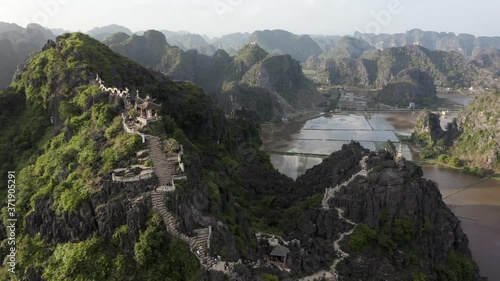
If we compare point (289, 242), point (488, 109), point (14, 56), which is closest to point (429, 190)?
point (289, 242)

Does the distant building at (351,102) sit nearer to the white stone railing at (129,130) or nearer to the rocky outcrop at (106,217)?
the white stone railing at (129,130)

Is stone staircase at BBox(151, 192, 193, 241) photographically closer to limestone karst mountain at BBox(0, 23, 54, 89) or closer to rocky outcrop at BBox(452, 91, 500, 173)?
rocky outcrop at BBox(452, 91, 500, 173)

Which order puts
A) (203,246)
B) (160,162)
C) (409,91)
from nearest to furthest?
(203,246)
(160,162)
(409,91)

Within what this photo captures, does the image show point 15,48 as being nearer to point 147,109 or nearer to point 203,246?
Result: point 147,109

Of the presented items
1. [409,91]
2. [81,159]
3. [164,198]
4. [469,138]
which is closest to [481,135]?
[469,138]

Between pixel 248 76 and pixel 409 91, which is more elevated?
pixel 248 76

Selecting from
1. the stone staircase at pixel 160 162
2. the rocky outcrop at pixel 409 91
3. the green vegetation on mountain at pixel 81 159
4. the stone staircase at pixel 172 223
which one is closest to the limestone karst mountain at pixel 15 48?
the green vegetation on mountain at pixel 81 159
